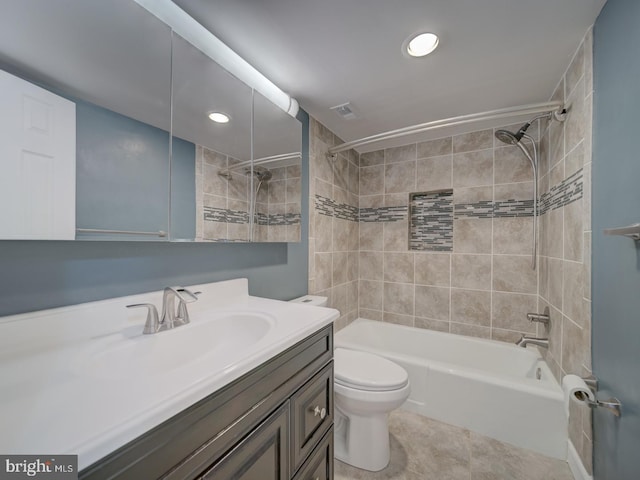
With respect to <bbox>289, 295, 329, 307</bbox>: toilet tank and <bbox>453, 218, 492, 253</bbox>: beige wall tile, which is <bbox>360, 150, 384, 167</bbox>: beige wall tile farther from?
<bbox>289, 295, 329, 307</bbox>: toilet tank

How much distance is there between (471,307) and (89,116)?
268 centimetres

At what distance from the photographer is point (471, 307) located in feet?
7.28

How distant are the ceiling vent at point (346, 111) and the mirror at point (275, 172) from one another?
1.08 ft

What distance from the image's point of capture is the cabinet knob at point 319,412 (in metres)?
1.01

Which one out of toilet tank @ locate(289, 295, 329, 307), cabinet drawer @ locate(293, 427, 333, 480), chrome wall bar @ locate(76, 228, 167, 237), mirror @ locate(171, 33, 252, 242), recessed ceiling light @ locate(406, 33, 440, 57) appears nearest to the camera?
chrome wall bar @ locate(76, 228, 167, 237)

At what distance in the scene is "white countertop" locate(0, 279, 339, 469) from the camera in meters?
0.42

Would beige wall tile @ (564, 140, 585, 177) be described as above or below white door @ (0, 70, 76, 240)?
above

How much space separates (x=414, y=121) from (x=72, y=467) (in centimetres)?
237

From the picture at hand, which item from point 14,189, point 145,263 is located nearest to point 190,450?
point 145,263

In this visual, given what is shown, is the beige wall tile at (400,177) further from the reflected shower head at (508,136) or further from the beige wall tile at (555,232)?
the beige wall tile at (555,232)

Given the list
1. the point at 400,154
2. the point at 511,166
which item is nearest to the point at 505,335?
the point at 511,166

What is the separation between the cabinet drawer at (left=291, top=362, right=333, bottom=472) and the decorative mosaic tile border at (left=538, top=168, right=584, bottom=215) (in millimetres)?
1497

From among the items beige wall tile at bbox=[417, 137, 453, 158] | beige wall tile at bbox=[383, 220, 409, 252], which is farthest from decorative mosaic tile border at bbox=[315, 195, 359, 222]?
beige wall tile at bbox=[417, 137, 453, 158]
